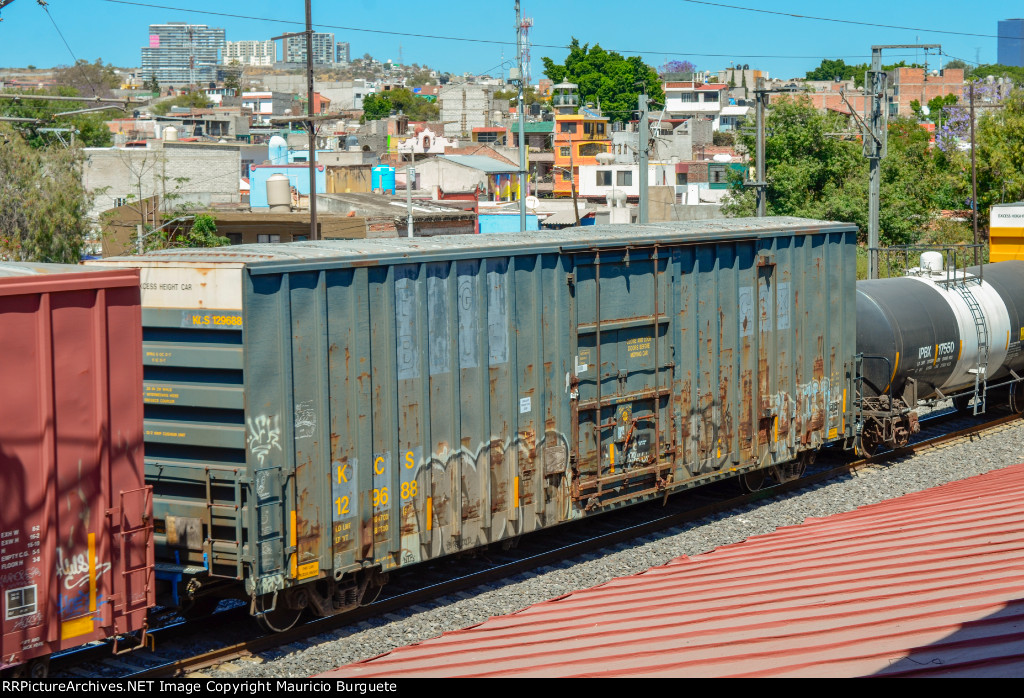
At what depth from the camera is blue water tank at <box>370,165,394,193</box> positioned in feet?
224

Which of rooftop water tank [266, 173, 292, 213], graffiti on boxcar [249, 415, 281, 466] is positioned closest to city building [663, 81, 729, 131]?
rooftop water tank [266, 173, 292, 213]

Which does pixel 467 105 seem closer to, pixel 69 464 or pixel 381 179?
pixel 381 179

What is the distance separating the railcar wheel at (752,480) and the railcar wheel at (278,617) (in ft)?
25.5

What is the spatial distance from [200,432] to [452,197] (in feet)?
179

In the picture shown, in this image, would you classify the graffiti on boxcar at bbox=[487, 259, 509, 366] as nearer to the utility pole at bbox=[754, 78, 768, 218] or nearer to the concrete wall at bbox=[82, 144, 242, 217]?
the utility pole at bbox=[754, 78, 768, 218]

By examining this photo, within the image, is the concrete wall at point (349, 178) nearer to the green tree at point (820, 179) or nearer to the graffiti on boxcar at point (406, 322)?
the green tree at point (820, 179)

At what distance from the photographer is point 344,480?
10.7 meters

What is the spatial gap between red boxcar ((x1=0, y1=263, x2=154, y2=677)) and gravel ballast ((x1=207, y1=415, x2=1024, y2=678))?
2054 millimetres

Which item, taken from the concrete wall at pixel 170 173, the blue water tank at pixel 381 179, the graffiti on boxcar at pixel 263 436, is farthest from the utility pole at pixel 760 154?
the blue water tank at pixel 381 179

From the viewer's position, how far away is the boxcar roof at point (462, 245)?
33.8 ft

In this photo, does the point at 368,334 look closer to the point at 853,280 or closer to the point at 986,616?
the point at 986,616

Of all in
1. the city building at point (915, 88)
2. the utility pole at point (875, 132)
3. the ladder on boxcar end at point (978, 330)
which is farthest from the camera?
the city building at point (915, 88)

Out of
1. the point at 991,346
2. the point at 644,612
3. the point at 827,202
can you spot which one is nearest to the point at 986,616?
the point at 644,612

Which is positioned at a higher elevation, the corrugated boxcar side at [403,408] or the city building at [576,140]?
the city building at [576,140]
